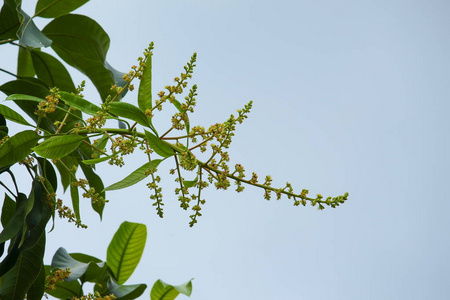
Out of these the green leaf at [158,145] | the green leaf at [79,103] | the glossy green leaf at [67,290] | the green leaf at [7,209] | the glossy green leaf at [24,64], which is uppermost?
the glossy green leaf at [24,64]

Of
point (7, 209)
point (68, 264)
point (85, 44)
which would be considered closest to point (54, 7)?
point (85, 44)

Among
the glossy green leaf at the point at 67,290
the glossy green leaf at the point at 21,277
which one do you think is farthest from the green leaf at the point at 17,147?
the glossy green leaf at the point at 67,290

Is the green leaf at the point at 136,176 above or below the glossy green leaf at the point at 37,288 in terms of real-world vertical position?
above

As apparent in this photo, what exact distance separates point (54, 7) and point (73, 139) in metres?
0.48

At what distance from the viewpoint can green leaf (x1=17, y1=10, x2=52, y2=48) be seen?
2.46 ft

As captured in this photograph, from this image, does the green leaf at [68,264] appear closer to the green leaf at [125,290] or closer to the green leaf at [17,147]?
the green leaf at [125,290]

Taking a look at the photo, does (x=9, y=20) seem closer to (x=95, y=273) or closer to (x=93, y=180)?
(x=93, y=180)

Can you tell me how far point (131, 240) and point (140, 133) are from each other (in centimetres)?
55

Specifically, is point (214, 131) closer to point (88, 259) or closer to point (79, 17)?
point (79, 17)

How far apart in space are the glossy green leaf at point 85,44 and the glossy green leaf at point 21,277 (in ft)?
1.16

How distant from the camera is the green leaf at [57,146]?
25.2 inches

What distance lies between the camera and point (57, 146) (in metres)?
0.65

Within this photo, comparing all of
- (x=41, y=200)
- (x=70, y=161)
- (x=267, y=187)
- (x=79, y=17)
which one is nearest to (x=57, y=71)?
A: (x=79, y=17)

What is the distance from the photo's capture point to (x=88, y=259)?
1.18m
